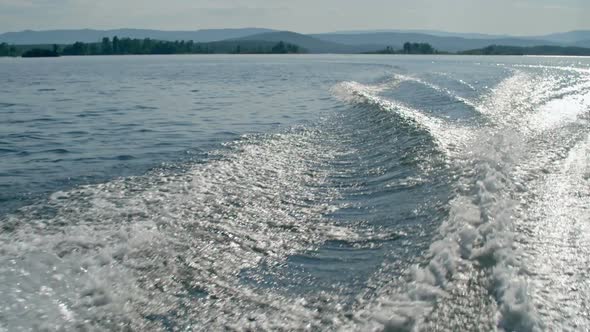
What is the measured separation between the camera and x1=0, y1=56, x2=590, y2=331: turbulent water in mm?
4789

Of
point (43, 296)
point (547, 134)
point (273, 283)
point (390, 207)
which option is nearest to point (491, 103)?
point (547, 134)

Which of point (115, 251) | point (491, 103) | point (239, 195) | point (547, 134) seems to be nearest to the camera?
point (115, 251)

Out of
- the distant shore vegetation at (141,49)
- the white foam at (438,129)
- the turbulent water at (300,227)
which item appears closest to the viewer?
the turbulent water at (300,227)

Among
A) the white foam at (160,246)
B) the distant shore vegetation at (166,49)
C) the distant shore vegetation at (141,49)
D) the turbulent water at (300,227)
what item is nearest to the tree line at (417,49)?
the distant shore vegetation at (166,49)

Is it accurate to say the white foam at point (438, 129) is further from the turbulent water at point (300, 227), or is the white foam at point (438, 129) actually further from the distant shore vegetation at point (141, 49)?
the distant shore vegetation at point (141, 49)

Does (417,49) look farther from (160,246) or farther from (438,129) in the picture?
(160,246)

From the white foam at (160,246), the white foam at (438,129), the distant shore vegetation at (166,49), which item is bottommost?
the white foam at (160,246)

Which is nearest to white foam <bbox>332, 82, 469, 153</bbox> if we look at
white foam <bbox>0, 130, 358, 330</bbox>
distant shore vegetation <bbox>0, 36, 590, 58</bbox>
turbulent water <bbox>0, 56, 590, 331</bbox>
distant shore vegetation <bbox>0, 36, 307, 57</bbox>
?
turbulent water <bbox>0, 56, 590, 331</bbox>

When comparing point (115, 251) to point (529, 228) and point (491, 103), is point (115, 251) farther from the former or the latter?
point (491, 103)

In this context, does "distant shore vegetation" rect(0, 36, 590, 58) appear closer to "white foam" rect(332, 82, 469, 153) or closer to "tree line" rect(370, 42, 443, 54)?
"tree line" rect(370, 42, 443, 54)

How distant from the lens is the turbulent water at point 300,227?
4.79 m

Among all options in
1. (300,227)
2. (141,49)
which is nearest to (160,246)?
(300,227)

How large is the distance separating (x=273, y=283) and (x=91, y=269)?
5.73 feet

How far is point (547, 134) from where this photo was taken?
12914 mm
